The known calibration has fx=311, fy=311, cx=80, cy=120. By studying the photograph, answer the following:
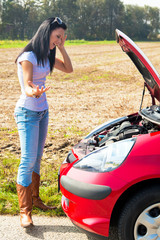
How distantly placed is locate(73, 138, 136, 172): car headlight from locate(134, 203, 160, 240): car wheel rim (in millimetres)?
434

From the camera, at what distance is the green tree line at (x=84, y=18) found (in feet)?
192

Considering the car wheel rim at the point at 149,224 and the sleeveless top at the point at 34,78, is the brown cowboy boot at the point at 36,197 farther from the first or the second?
the car wheel rim at the point at 149,224

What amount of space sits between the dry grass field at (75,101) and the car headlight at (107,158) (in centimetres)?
224

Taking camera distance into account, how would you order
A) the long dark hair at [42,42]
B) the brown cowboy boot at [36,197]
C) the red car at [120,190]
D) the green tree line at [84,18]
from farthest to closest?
the green tree line at [84,18] → the brown cowboy boot at [36,197] → the long dark hair at [42,42] → the red car at [120,190]

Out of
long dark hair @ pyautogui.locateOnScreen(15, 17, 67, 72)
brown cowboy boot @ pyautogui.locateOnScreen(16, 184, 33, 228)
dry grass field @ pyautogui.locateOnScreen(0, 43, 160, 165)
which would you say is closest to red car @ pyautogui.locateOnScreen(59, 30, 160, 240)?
brown cowboy boot @ pyautogui.locateOnScreen(16, 184, 33, 228)

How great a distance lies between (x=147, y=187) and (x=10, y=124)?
510cm

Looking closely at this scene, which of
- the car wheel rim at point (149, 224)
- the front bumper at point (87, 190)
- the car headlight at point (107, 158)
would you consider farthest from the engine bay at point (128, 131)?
the car wheel rim at point (149, 224)

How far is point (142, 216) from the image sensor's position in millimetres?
2398

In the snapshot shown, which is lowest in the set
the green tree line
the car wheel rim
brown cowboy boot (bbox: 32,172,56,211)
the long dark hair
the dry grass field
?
the dry grass field

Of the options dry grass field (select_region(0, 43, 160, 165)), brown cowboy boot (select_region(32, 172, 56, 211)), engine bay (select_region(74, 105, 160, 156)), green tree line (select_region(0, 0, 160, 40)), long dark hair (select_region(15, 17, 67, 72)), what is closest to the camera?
engine bay (select_region(74, 105, 160, 156))

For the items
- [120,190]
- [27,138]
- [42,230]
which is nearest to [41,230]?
[42,230]

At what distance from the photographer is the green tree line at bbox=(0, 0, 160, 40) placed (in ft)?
192

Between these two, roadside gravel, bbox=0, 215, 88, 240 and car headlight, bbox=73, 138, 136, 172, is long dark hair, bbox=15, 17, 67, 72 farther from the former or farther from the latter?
roadside gravel, bbox=0, 215, 88, 240

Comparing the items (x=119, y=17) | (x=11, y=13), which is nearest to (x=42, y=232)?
(x=11, y=13)
